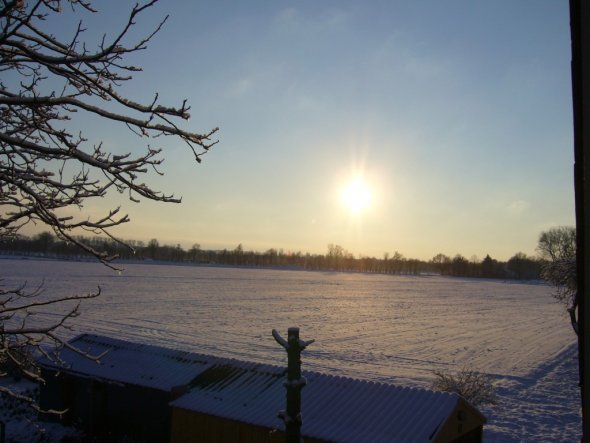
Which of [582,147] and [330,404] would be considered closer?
[582,147]

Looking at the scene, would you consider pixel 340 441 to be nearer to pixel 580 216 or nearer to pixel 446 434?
pixel 446 434

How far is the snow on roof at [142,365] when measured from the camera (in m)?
15.9

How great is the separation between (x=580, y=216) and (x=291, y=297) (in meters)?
63.0

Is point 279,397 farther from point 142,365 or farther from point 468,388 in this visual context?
point 468,388

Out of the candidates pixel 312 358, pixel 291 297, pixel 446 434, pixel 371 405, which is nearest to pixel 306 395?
pixel 371 405

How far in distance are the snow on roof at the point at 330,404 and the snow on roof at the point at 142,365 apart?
0.86 meters

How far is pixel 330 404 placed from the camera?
12984 mm

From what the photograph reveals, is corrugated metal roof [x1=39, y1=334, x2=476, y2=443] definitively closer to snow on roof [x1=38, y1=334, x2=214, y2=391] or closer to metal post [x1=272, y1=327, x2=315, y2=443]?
snow on roof [x1=38, y1=334, x2=214, y2=391]

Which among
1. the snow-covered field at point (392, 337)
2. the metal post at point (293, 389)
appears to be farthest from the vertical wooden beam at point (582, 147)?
the snow-covered field at point (392, 337)

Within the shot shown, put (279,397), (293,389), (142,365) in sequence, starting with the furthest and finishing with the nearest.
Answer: (142,365) < (279,397) < (293,389)

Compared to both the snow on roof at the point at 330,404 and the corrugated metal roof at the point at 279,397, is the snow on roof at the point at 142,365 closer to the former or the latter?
the corrugated metal roof at the point at 279,397

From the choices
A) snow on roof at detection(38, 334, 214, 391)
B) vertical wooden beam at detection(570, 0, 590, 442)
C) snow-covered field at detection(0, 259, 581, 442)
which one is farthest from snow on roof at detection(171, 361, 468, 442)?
vertical wooden beam at detection(570, 0, 590, 442)

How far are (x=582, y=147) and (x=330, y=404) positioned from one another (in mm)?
12625

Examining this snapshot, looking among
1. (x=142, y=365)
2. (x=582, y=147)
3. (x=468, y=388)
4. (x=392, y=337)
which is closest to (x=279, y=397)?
(x=142, y=365)
